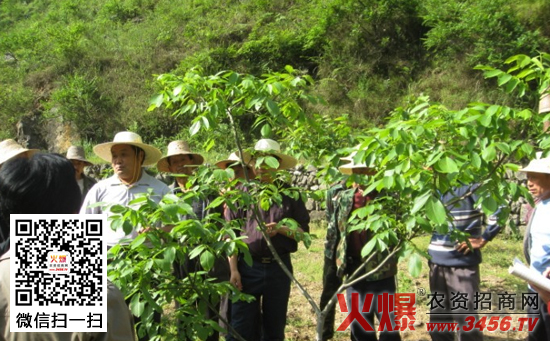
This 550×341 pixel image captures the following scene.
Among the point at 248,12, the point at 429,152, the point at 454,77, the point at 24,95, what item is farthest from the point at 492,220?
the point at 24,95

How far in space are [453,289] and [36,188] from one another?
9.16 feet

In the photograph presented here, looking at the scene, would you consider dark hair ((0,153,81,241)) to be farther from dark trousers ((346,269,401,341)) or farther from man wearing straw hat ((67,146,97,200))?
man wearing straw hat ((67,146,97,200))

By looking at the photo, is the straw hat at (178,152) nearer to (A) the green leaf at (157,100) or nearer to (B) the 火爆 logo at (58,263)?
(A) the green leaf at (157,100)

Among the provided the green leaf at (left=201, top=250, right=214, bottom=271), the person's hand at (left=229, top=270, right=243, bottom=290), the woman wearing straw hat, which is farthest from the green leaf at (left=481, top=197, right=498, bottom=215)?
Result: the person's hand at (left=229, top=270, right=243, bottom=290)

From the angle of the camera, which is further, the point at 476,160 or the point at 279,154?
the point at 279,154

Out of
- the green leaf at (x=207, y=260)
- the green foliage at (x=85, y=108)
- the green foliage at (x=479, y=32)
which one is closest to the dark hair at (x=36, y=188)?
the green leaf at (x=207, y=260)

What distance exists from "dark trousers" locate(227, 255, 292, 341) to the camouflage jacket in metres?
0.42

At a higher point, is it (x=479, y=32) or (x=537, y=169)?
(x=479, y=32)

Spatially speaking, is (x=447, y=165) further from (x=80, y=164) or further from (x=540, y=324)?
(x=80, y=164)

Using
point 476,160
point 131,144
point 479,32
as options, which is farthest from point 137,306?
point 479,32

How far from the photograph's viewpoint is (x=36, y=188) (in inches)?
57.9

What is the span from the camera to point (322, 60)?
43.0ft

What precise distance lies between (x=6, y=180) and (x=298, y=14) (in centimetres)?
1360

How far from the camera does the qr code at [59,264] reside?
4.52ft
